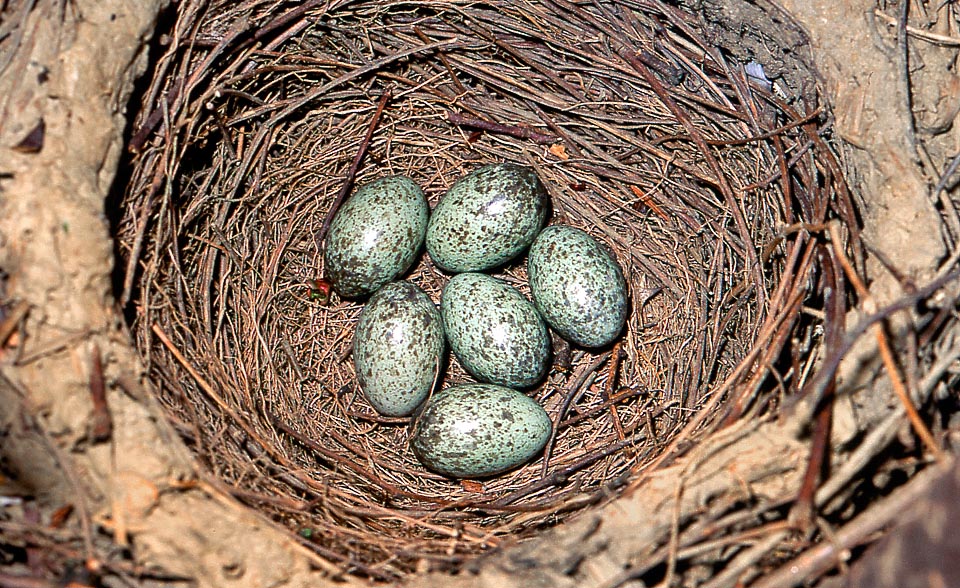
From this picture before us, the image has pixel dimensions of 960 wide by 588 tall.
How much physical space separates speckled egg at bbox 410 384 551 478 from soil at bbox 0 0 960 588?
1.93 ft

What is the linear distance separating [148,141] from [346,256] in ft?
2.65

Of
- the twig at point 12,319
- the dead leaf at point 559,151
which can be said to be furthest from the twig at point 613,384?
the twig at point 12,319

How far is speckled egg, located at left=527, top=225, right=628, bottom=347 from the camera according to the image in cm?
268

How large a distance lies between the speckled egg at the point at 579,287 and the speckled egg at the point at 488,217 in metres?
0.11

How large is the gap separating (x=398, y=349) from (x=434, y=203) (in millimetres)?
794

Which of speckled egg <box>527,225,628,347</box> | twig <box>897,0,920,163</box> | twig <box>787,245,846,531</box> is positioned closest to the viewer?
twig <box>787,245,846,531</box>

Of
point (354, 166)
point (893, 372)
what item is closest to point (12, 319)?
point (354, 166)

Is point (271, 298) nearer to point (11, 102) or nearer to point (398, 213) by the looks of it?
point (398, 213)

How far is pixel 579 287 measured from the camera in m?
2.68

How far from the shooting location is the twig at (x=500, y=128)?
293 centimetres

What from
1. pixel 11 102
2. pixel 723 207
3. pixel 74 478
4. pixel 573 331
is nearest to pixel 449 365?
pixel 573 331

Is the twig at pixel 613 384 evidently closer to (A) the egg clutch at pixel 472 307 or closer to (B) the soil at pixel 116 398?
(A) the egg clutch at pixel 472 307

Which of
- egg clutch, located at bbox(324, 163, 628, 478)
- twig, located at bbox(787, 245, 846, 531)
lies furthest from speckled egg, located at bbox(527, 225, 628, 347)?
twig, located at bbox(787, 245, 846, 531)

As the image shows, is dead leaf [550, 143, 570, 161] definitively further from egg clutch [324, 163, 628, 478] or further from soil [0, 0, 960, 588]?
soil [0, 0, 960, 588]
